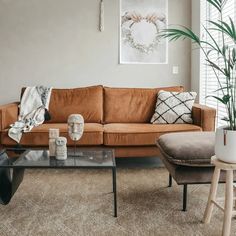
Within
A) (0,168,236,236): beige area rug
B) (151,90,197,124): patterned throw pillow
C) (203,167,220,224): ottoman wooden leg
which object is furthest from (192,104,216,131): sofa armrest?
(203,167,220,224): ottoman wooden leg

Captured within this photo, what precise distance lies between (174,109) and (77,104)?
3.69 feet

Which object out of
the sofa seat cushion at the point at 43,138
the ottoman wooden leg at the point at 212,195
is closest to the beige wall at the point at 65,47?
the sofa seat cushion at the point at 43,138

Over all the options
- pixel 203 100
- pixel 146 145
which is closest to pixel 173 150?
pixel 146 145

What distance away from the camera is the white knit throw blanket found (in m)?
3.55

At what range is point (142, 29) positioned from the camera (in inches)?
174

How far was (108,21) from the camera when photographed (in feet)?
14.4

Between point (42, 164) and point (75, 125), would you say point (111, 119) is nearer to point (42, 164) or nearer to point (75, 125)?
point (75, 125)

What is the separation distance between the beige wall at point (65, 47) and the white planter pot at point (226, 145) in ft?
8.80

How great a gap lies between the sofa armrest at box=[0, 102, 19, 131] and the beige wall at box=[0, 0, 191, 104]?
75 cm

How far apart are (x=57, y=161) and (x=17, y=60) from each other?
7.76 ft

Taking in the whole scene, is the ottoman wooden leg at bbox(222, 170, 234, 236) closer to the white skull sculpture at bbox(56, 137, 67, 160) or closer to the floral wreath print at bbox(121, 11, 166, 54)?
the white skull sculpture at bbox(56, 137, 67, 160)

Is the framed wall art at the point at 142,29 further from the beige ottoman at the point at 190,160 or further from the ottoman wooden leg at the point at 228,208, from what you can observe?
the ottoman wooden leg at the point at 228,208

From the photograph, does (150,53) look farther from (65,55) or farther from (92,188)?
(92,188)

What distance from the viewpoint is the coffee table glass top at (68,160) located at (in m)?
2.32
